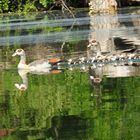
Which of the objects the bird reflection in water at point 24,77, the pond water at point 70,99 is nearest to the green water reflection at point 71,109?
the pond water at point 70,99

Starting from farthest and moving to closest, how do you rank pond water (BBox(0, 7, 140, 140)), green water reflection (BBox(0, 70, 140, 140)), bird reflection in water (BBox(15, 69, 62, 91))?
bird reflection in water (BBox(15, 69, 62, 91)) < pond water (BBox(0, 7, 140, 140)) < green water reflection (BBox(0, 70, 140, 140))

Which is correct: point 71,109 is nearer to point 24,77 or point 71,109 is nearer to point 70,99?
point 70,99

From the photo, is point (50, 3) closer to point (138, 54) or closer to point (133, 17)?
point (133, 17)

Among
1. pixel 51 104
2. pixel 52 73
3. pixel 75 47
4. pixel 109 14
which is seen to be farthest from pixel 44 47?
pixel 109 14

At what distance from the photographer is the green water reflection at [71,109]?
33.7 feet

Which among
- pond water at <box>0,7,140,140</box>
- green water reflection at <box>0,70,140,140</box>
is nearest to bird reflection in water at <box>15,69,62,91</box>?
pond water at <box>0,7,140,140</box>

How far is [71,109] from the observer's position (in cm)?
1219

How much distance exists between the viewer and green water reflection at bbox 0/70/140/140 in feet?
33.7

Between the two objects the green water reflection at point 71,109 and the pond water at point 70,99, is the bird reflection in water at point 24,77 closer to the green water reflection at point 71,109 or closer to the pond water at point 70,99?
the pond water at point 70,99

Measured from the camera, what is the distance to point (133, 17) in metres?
40.7

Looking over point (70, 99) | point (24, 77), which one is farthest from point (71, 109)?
point (24, 77)

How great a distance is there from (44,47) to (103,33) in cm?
559

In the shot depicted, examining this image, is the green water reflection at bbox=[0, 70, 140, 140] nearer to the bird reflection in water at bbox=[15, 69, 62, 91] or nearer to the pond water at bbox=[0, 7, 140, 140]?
the pond water at bbox=[0, 7, 140, 140]

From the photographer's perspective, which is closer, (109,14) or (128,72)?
(128,72)
